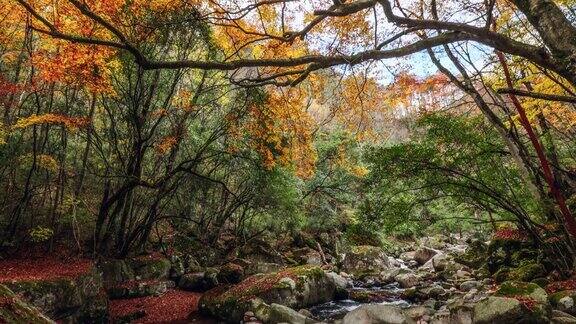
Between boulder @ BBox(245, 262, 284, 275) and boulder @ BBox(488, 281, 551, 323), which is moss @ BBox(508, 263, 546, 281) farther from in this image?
boulder @ BBox(245, 262, 284, 275)

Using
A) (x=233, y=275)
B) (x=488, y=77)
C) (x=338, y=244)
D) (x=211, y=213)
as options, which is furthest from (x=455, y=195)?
(x=338, y=244)

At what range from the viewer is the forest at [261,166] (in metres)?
7.72

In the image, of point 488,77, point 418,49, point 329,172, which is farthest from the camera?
point 329,172

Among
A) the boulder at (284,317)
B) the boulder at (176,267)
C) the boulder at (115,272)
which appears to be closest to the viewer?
the boulder at (284,317)

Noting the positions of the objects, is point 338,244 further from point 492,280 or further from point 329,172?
point 492,280

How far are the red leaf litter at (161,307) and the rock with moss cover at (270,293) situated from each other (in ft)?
1.94

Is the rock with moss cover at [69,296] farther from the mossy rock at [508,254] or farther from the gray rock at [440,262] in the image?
the gray rock at [440,262]

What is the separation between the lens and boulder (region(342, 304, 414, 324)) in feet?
25.1

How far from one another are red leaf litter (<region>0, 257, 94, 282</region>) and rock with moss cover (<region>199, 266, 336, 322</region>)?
3.57m

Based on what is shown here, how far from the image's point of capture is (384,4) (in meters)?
3.59

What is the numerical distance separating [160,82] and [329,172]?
9527 millimetres

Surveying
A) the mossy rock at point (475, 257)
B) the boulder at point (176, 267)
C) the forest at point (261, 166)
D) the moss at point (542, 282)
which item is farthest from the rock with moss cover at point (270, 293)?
the mossy rock at point (475, 257)

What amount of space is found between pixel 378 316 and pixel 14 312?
23.5 feet

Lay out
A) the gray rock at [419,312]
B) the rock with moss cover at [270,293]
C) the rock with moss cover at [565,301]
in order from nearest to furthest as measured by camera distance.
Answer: the rock with moss cover at [565,301] < the gray rock at [419,312] < the rock with moss cover at [270,293]
